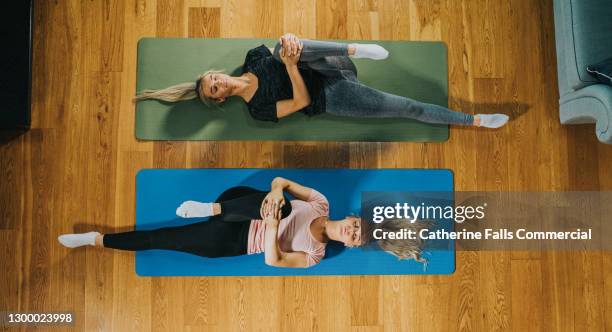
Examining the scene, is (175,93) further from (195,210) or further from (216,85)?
(195,210)

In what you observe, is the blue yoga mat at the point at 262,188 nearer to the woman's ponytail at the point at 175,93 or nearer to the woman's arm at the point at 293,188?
the woman's arm at the point at 293,188

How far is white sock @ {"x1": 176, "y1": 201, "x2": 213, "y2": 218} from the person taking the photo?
2.28 metres

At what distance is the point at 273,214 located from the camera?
2.29 metres

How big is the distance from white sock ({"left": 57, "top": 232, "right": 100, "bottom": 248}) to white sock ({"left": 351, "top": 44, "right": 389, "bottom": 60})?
173cm

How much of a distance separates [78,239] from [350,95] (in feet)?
5.45

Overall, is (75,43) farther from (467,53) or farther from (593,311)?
(593,311)

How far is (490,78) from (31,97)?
2620mm

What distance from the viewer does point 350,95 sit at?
233 cm

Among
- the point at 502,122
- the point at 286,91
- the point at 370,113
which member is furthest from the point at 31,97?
the point at 502,122

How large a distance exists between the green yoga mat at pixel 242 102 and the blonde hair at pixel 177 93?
0.03 m

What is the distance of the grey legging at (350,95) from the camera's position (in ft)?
7.54

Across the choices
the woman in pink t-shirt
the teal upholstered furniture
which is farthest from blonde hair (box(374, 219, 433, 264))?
the teal upholstered furniture

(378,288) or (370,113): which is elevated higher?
(370,113)

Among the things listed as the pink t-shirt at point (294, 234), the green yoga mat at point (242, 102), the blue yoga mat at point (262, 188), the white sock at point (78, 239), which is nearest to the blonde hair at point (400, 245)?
the blue yoga mat at point (262, 188)
